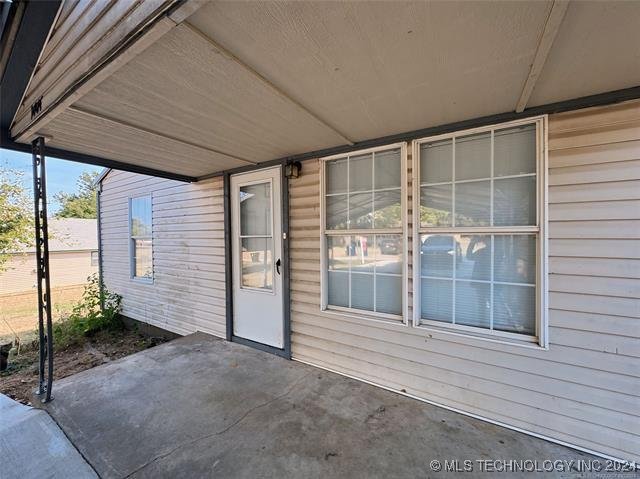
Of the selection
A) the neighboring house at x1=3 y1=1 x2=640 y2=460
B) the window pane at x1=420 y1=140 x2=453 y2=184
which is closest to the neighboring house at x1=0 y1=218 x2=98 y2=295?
the neighboring house at x1=3 y1=1 x2=640 y2=460

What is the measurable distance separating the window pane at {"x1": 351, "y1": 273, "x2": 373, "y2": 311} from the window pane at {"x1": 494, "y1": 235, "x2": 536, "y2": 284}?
110 centimetres

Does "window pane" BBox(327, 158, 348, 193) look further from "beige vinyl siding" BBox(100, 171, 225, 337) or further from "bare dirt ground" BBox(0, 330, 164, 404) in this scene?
"bare dirt ground" BBox(0, 330, 164, 404)

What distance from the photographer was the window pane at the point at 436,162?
232 cm

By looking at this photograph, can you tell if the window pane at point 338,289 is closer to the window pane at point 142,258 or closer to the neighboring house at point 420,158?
the neighboring house at point 420,158

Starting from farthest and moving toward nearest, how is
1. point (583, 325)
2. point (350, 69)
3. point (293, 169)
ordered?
point (293, 169) → point (583, 325) → point (350, 69)

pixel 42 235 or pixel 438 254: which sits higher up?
pixel 42 235

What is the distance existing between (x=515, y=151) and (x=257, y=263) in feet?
9.68

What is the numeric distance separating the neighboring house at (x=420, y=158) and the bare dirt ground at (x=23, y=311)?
5216mm

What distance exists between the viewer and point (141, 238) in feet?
17.2

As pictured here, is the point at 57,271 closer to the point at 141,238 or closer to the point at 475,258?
the point at 141,238

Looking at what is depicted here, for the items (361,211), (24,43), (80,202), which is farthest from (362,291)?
(80,202)

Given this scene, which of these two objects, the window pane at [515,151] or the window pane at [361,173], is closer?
the window pane at [515,151]

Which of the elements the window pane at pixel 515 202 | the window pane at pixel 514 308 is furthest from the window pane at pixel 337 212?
the window pane at pixel 514 308

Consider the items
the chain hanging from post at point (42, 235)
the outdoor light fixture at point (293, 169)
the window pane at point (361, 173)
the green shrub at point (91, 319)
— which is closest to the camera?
the chain hanging from post at point (42, 235)
